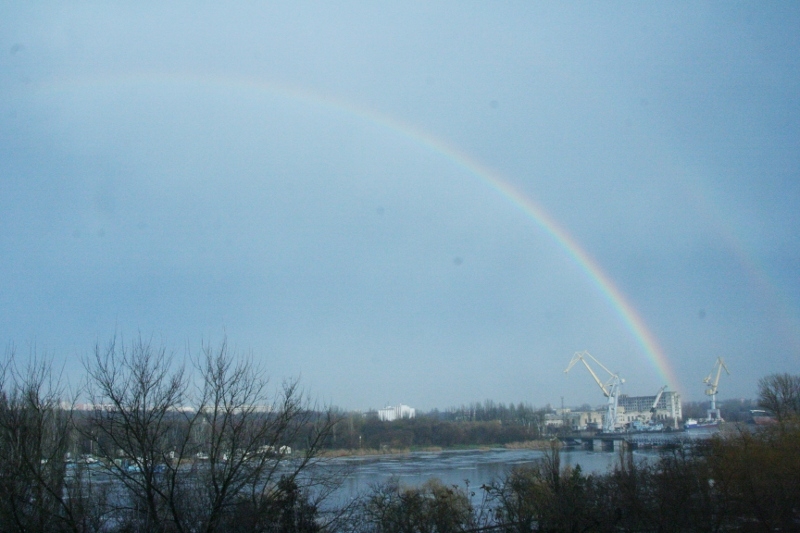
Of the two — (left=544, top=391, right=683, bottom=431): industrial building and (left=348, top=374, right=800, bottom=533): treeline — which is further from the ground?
(left=348, top=374, right=800, bottom=533): treeline

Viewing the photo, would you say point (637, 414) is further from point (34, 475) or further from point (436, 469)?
point (34, 475)

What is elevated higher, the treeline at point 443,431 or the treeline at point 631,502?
the treeline at point 631,502

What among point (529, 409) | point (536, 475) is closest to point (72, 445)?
point (536, 475)

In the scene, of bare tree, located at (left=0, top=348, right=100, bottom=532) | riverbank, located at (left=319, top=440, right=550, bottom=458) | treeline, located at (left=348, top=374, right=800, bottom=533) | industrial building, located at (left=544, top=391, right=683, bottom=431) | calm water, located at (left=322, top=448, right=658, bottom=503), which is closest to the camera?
bare tree, located at (left=0, top=348, right=100, bottom=532)

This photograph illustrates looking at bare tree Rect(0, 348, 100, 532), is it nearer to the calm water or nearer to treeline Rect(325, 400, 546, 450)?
the calm water

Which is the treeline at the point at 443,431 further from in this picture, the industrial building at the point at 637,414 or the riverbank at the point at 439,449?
the industrial building at the point at 637,414

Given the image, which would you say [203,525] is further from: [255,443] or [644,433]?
[644,433]

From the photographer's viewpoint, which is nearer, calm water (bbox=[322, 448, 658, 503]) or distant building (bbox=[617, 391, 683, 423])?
calm water (bbox=[322, 448, 658, 503])

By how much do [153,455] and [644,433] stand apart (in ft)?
174

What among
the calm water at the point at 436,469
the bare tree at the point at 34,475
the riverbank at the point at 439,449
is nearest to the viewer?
the bare tree at the point at 34,475

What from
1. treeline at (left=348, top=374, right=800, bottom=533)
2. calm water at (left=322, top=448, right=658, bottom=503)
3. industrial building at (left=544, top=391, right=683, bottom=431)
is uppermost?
treeline at (left=348, top=374, right=800, bottom=533)

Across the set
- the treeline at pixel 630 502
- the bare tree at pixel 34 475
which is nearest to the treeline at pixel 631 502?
the treeline at pixel 630 502

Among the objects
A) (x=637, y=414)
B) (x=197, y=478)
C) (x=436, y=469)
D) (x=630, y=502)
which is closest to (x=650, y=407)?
(x=637, y=414)

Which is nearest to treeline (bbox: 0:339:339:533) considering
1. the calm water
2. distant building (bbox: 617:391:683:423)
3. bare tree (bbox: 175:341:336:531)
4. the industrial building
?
bare tree (bbox: 175:341:336:531)
